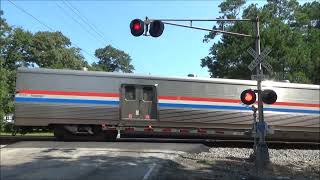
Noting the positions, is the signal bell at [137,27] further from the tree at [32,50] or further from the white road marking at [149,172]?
the tree at [32,50]

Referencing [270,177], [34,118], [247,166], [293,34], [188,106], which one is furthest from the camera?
[293,34]

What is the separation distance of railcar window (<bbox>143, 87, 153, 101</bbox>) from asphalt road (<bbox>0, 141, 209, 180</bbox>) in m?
3.77

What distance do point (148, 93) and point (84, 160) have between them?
8.06m

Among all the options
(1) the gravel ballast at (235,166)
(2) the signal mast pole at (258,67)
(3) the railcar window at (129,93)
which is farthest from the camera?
(3) the railcar window at (129,93)

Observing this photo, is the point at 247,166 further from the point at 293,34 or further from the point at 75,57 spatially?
the point at 75,57

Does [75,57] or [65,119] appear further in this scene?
[75,57]

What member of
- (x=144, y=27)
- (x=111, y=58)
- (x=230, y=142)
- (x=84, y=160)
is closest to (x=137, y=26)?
(x=144, y=27)

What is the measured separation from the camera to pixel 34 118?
21.9 m

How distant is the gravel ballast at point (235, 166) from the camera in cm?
1439

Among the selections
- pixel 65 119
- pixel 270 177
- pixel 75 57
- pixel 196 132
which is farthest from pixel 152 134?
pixel 75 57

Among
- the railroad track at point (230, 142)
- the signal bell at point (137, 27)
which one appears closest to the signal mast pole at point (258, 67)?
the signal bell at point (137, 27)

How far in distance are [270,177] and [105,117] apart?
9.50 m

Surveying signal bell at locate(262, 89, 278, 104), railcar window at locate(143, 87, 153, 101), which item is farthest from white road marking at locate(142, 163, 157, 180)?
railcar window at locate(143, 87, 153, 101)

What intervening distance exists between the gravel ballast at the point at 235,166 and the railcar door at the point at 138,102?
157 inches
